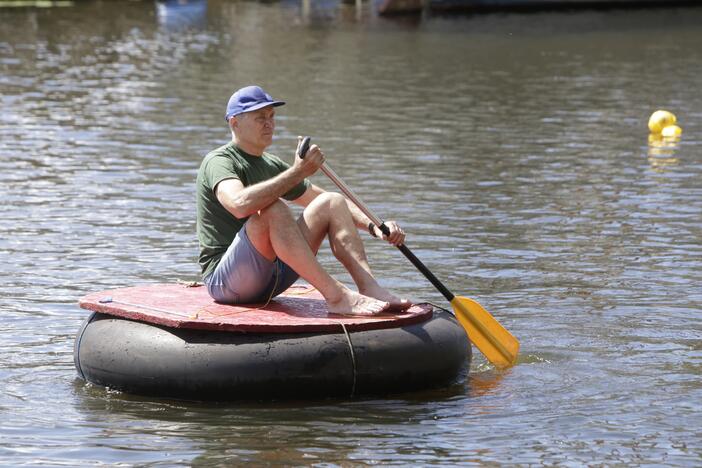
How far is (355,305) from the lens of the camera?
7.41 metres

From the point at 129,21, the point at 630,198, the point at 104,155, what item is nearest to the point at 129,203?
the point at 104,155

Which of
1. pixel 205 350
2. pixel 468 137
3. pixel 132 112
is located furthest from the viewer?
pixel 132 112

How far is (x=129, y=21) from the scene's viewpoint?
39312 millimetres

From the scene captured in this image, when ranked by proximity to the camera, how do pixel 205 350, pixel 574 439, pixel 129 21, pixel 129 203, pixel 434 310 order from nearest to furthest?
pixel 574 439
pixel 205 350
pixel 434 310
pixel 129 203
pixel 129 21

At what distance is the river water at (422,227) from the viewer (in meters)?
6.79

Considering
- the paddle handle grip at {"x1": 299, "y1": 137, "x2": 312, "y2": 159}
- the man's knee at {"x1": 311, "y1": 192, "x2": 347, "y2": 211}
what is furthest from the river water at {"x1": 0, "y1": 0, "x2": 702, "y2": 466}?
the paddle handle grip at {"x1": 299, "y1": 137, "x2": 312, "y2": 159}

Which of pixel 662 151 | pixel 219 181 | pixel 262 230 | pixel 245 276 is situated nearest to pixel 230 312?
pixel 245 276

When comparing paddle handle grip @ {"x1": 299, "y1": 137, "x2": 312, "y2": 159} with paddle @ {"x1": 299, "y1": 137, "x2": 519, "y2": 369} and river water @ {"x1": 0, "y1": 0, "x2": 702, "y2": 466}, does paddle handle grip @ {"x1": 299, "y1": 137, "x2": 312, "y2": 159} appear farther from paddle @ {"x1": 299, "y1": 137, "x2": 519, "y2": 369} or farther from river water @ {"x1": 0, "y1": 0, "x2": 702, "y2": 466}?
river water @ {"x1": 0, "y1": 0, "x2": 702, "y2": 466}

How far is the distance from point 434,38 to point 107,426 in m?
26.5

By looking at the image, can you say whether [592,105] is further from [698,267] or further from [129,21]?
[129,21]

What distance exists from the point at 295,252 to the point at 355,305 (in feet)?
1.44

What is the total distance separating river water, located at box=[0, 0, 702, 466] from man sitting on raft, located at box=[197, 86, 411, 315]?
66 centimetres

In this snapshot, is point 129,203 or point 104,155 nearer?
point 129,203

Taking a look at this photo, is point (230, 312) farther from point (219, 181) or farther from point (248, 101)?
point (248, 101)
